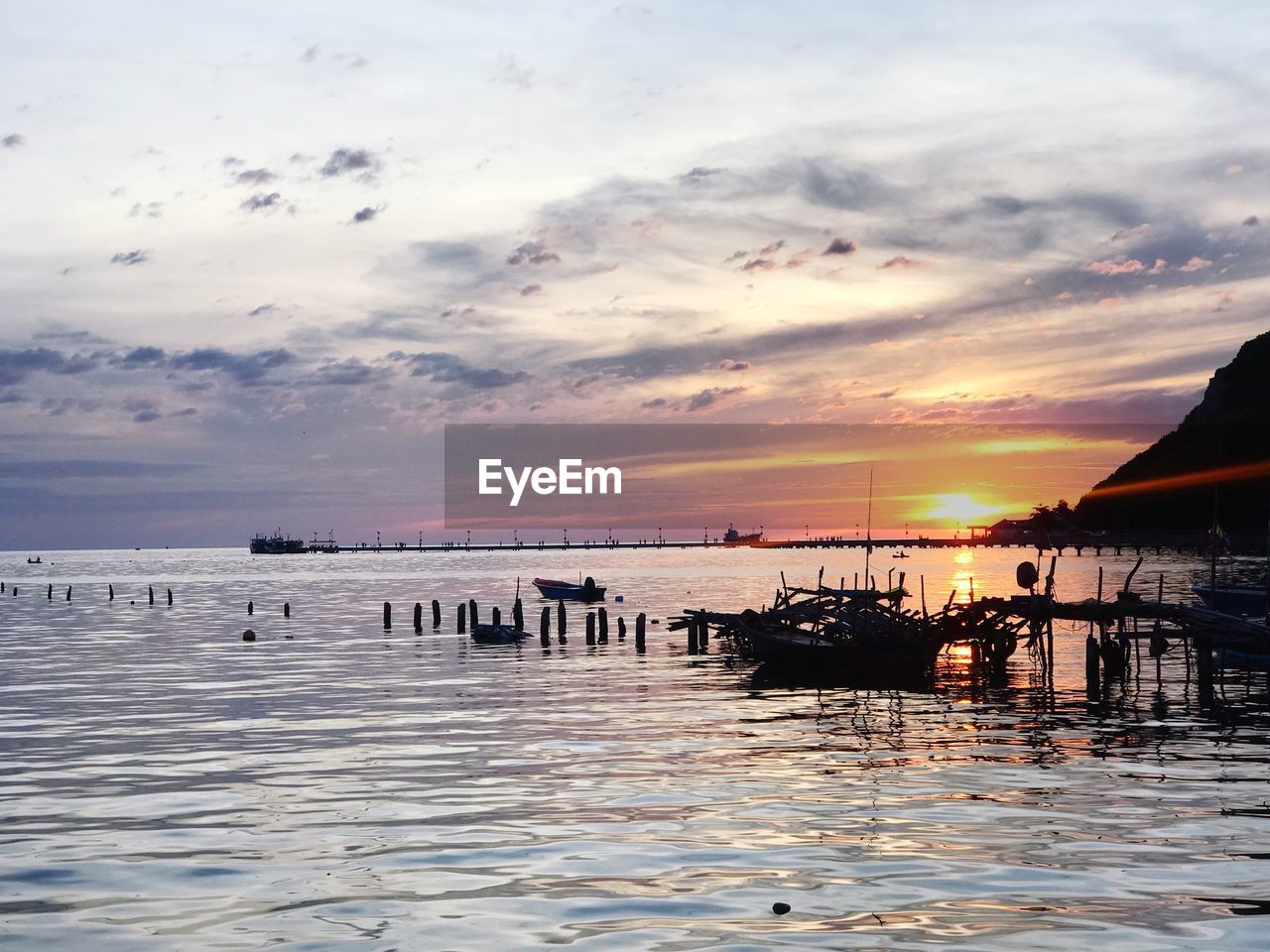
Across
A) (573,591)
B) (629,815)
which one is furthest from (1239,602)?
(573,591)

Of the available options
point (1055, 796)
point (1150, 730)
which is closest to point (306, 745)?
point (1055, 796)

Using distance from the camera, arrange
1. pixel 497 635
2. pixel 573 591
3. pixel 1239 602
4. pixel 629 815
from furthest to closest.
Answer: pixel 573 591
pixel 497 635
pixel 1239 602
pixel 629 815

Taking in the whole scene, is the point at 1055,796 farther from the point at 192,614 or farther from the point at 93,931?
the point at 192,614

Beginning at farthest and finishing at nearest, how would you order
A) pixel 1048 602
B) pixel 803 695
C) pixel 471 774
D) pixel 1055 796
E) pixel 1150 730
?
pixel 1048 602, pixel 803 695, pixel 1150 730, pixel 471 774, pixel 1055 796

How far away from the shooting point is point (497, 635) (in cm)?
6350

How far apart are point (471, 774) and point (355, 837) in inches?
229

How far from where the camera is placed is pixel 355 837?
19.4m

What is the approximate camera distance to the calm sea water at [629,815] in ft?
48.6

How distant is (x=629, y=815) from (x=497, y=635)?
4325cm

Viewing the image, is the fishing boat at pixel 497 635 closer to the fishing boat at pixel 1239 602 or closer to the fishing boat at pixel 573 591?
the fishing boat at pixel 1239 602

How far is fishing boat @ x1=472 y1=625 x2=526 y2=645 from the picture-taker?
63.3 m

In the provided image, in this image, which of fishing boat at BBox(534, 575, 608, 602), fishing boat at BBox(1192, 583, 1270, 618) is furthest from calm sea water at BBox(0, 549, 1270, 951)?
fishing boat at BBox(534, 575, 608, 602)

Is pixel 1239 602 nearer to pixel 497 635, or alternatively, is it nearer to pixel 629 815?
pixel 497 635

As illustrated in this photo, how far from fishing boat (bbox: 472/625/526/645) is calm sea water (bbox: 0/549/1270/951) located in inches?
733
